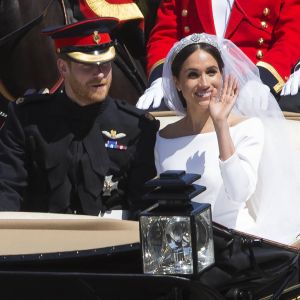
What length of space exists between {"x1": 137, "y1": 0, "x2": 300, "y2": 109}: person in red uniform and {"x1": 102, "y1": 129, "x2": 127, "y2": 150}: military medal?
639 mm

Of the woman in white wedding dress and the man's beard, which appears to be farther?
the man's beard

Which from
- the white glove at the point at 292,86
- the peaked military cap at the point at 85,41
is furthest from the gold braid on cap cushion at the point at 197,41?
the white glove at the point at 292,86

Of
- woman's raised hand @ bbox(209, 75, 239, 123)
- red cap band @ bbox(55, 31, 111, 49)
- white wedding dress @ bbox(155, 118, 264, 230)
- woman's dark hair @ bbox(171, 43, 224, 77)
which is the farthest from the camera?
red cap band @ bbox(55, 31, 111, 49)

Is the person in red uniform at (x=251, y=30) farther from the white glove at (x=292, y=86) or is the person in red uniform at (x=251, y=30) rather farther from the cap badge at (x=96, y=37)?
the cap badge at (x=96, y=37)

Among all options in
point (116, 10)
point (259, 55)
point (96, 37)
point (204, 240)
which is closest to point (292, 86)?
point (259, 55)

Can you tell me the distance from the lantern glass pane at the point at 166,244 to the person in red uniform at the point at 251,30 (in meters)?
1.67

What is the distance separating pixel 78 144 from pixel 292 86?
946mm

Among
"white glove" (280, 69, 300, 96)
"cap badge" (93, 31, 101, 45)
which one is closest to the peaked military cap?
"cap badge" (93, 31, 101, 45)

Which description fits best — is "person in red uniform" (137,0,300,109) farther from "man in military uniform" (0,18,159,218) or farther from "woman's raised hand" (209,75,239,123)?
"woman's raised hand" (209,75,239,123)

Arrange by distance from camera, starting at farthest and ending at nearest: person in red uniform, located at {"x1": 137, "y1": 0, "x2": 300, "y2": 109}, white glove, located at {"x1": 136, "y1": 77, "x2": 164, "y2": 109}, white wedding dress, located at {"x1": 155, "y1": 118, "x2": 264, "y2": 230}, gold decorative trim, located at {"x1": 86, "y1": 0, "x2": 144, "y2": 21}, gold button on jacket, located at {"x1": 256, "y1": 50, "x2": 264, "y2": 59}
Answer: gold decorative trim, located at {"x1": 86, "y1": 0, "x2": 144, "y2": 21} < gold button on jacket, located at {"x1": 256, "y1": 50, "x2": 264, "y2": 59} < person in red uniform, located at {"x1": 137, "y1": 0, "x2": 300, "y2": 109} < white glove, located at {"x1": 136, "y1": 77, "x2": 164, "y2": 109} < white wedding dress, located at {"x1": 155, "y1": 118, "x2": 264, "y2": 230}

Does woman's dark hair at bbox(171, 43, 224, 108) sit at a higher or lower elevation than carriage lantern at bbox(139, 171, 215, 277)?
lower

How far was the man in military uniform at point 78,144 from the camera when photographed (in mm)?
3488

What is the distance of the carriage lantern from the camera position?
2.56 metres

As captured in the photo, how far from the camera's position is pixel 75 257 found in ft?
8.84
